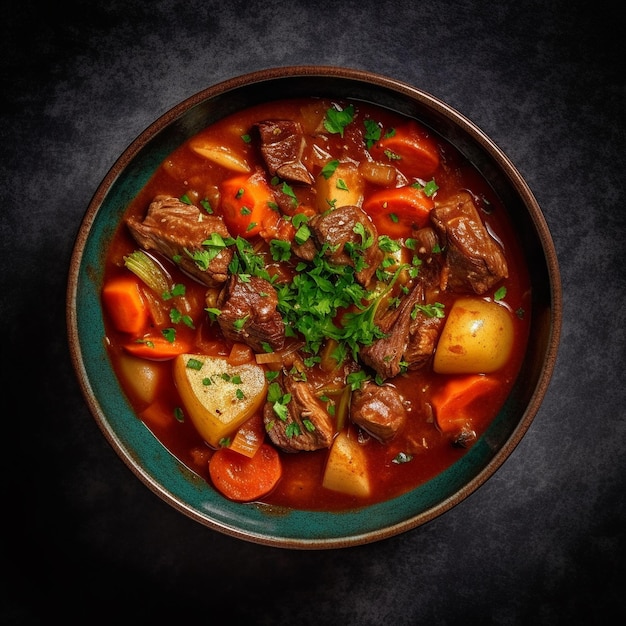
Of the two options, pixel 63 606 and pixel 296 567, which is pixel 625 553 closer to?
pixel 296 567

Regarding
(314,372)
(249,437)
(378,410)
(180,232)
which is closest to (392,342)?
(378,410)

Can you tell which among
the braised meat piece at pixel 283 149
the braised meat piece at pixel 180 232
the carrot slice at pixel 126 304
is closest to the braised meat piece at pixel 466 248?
the braised meat piece at pixel 283 149

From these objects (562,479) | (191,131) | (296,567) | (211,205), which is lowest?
(296,567)

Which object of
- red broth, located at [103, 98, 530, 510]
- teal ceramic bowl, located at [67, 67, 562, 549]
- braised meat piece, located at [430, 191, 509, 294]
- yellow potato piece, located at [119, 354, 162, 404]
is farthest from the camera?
yellow potato piece, located at [119, 354, 162, 404]

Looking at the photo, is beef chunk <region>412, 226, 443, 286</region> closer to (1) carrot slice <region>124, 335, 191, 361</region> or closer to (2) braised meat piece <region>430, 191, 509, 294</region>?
(2) braised meat piece <region>430, 191, 509, 294</region>

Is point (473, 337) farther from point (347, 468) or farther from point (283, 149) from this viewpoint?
point (283, 149)

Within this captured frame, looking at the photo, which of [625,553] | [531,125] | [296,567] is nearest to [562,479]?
[625,553]

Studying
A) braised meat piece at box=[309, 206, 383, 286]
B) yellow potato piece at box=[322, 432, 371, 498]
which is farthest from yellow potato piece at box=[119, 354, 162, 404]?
braised meat piece at box=[309, 206, 383, 286]
